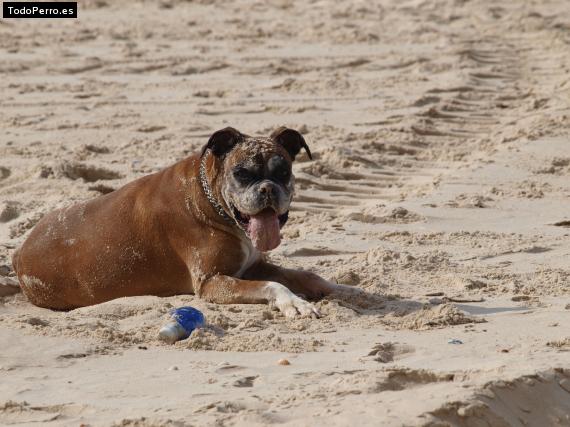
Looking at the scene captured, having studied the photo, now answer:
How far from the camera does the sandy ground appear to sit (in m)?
4.64

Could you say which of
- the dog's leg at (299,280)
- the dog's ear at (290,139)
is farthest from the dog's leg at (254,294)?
the dog's ear at (290,139)

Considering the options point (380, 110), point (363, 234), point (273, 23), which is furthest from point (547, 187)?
point (273, 23)

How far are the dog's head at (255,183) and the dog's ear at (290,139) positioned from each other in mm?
103

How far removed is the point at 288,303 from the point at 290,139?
110 cm

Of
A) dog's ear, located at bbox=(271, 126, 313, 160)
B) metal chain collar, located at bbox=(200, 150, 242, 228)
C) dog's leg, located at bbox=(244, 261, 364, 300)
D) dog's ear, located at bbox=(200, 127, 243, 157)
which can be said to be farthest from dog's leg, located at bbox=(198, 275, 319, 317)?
dog's ear, located at bbox=(271, 126, 313, 160)

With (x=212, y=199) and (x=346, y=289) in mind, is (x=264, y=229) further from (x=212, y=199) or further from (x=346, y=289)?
(x=346, y=289)

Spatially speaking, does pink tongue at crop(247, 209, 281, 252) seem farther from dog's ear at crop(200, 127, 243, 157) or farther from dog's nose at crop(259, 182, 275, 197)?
dog's ear at crop(200, 127, 243, 157)

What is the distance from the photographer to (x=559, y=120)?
419 inches

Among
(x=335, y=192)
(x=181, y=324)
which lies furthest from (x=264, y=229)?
(x=335, y=192)

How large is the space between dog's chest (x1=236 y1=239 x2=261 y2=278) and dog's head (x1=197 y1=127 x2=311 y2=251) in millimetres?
209

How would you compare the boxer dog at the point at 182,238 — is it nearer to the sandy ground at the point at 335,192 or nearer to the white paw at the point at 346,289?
the white paw at the point at 346,289

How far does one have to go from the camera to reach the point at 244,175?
6.39 metres

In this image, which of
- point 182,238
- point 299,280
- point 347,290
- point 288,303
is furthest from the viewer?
point 182,238

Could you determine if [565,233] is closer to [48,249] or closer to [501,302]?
[501,302]
